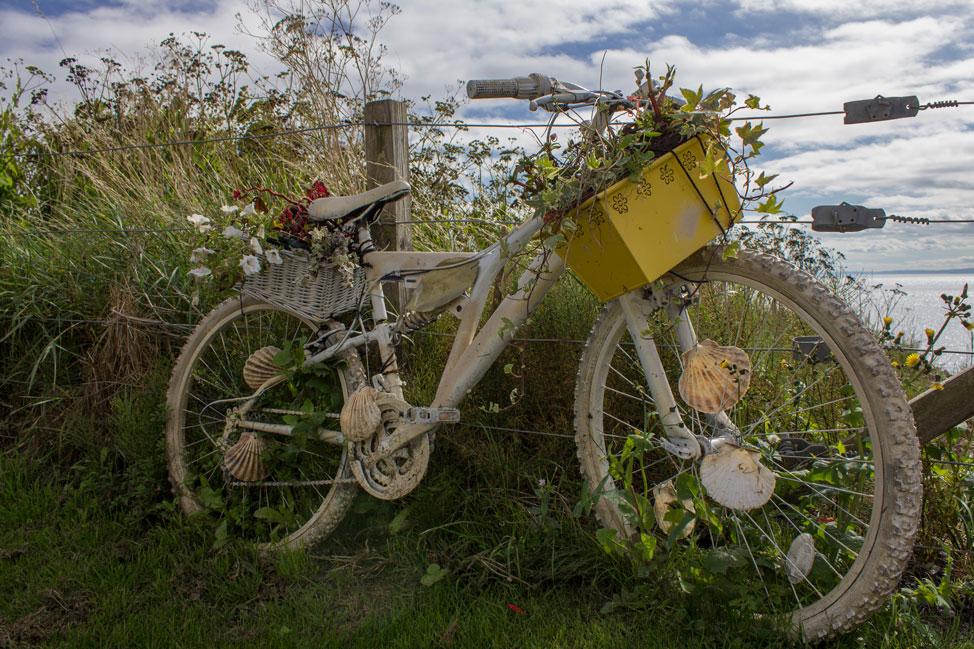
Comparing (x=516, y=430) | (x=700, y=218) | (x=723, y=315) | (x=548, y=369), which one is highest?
(x=700, y=218)

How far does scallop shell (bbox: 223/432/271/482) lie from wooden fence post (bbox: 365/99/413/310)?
2.56ft

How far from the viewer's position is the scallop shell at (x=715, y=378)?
1907 millimetres

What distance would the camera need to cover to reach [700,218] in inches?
74.6

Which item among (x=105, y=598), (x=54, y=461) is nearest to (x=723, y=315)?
(x=105, y=598)

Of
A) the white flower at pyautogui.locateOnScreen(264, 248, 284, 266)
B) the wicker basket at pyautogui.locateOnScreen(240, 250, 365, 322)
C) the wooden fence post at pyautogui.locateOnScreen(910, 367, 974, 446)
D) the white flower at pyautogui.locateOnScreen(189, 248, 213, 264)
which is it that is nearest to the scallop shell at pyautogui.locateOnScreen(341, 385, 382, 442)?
the wicker basket at pyautogui.locateOnScreen(240, 250, 365, 322)

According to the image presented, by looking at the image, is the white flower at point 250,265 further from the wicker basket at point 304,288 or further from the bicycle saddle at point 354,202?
the bicycle saddle at point 354,202

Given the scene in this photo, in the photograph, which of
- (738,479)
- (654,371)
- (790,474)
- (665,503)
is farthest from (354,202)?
(790,474)

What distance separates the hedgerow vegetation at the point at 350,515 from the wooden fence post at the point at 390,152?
0.15m

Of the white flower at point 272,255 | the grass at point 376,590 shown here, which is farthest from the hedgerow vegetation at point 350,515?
the white flower at point 272,255

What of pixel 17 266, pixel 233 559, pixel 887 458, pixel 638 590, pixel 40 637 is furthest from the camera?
pixel 17 266

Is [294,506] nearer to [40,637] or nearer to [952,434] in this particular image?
[40,637]

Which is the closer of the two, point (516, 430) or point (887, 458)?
point (887, 458)

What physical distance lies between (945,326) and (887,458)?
710 millimetres

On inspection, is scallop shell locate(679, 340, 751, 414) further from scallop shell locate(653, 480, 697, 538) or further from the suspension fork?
scallop shell locate(653, 480, 697, 538)
